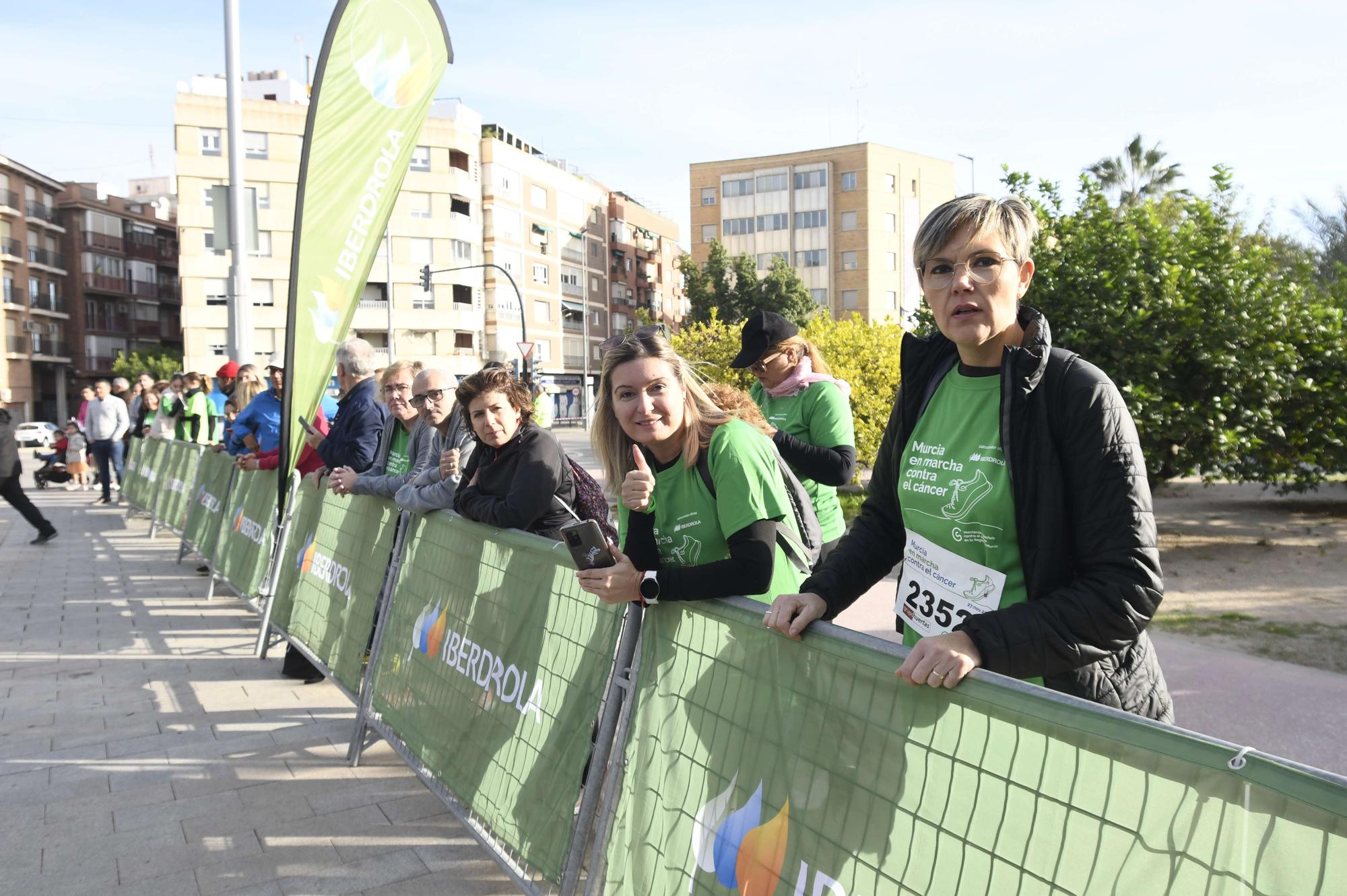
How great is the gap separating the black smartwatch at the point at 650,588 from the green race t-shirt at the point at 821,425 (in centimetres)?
162

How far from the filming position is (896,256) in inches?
2817

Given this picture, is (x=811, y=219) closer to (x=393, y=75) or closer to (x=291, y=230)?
(x=291, y=230)

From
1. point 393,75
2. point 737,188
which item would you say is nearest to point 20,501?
point 393,75

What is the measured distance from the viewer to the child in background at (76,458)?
21.0 metres

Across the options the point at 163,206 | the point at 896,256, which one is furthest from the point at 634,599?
the point at 163,206

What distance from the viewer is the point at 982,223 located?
214 cm

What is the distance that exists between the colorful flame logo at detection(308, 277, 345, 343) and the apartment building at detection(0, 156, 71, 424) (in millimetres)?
62459

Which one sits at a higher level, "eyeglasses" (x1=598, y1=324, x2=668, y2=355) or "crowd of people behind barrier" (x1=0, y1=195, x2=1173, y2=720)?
"eyeglasses" (x1=598, y1=324, x2=668, y2=355)

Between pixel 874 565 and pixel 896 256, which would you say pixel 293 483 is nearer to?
pixel 874 565

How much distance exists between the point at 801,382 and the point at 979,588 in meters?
2.35

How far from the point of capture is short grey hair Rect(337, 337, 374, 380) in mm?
6820

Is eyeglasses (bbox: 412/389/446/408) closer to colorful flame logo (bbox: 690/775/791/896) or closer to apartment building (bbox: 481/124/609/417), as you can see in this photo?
colorful flame logo (bbox: 690/775/791/896)

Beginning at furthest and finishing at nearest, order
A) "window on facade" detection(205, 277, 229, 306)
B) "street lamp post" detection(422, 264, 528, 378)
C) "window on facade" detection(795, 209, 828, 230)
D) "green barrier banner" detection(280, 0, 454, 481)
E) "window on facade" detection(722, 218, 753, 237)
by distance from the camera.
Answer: "window on facade" detection(722, 218, 753, 237), "window on facade" detection(795, 209, 828, 230), "window on facade" detection(205, 277, 229, 306), "street lamp post" detection(422, 264, 528, 378), "green barrier banner" detection(280, 0, 454, 481)

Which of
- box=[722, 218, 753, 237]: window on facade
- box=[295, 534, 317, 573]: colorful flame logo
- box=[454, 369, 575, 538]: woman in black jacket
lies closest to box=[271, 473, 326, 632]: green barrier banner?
box=[295, 534, 317, 573]: colorful flame logo
